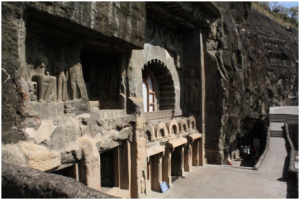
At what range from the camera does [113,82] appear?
24.1 feet

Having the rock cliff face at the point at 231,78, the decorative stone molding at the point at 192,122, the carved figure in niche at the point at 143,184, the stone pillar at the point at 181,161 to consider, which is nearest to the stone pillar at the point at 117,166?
the carved figure in niche at the point at 143,184

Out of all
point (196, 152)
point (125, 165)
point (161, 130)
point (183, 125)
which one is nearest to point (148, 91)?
point (161, 130)

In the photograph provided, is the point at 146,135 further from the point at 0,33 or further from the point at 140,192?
the point at 0,33

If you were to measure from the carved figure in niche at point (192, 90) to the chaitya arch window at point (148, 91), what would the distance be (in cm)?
189

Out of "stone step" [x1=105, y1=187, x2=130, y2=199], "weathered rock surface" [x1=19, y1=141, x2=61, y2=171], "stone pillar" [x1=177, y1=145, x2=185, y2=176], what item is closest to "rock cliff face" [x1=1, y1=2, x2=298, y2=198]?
"weathered rock surface" [x1=19, y1=141, x2=61, y2=171]

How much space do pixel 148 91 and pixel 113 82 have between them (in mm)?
3133

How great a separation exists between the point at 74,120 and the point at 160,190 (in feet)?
15.5

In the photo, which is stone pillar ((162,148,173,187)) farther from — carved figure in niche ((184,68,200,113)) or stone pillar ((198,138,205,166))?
carved figure in niche ((184,68,200,113))

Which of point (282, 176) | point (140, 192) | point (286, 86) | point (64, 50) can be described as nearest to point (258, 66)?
point (282, 176)

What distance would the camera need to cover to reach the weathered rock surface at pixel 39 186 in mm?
2425

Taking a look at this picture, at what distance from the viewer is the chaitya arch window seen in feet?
33.3

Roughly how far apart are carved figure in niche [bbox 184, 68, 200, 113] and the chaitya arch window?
6.19 ft

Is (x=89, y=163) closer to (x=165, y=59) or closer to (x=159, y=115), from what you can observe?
(x=159, y=115)

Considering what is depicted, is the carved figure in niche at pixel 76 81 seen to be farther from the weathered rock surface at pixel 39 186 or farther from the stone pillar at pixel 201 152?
the stone pillar at pixel 201 152
